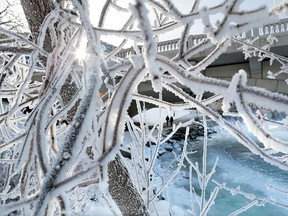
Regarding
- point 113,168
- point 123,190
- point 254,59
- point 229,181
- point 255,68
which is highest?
point 254,59

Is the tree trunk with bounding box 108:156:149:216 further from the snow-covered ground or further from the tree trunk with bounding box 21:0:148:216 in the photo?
the snow-covered ground

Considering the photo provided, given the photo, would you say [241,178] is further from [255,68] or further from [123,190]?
[123,190]

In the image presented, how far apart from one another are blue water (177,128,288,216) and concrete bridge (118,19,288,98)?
143 inches

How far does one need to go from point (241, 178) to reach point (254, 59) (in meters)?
4.85

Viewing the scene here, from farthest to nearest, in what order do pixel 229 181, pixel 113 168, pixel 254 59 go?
1. pixel 229 181
2. pixel 254 59
3. pixel 113 168

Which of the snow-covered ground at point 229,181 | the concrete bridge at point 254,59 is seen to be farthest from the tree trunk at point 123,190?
the concrete bridge at point 254,59

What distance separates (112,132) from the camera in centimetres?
70

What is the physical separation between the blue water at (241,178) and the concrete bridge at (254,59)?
363 cm

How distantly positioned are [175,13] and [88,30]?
269 millimetres

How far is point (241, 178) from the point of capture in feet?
38.8

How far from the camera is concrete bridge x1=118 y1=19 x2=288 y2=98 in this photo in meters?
9.65

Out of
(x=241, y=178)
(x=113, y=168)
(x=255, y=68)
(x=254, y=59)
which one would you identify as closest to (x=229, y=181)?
(x=241, y=178)

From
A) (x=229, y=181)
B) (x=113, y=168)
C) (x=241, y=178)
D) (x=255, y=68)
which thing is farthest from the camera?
(x=241, y=178)

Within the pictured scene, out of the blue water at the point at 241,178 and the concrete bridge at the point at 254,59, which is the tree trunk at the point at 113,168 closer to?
the blue water at the point at 241,178
